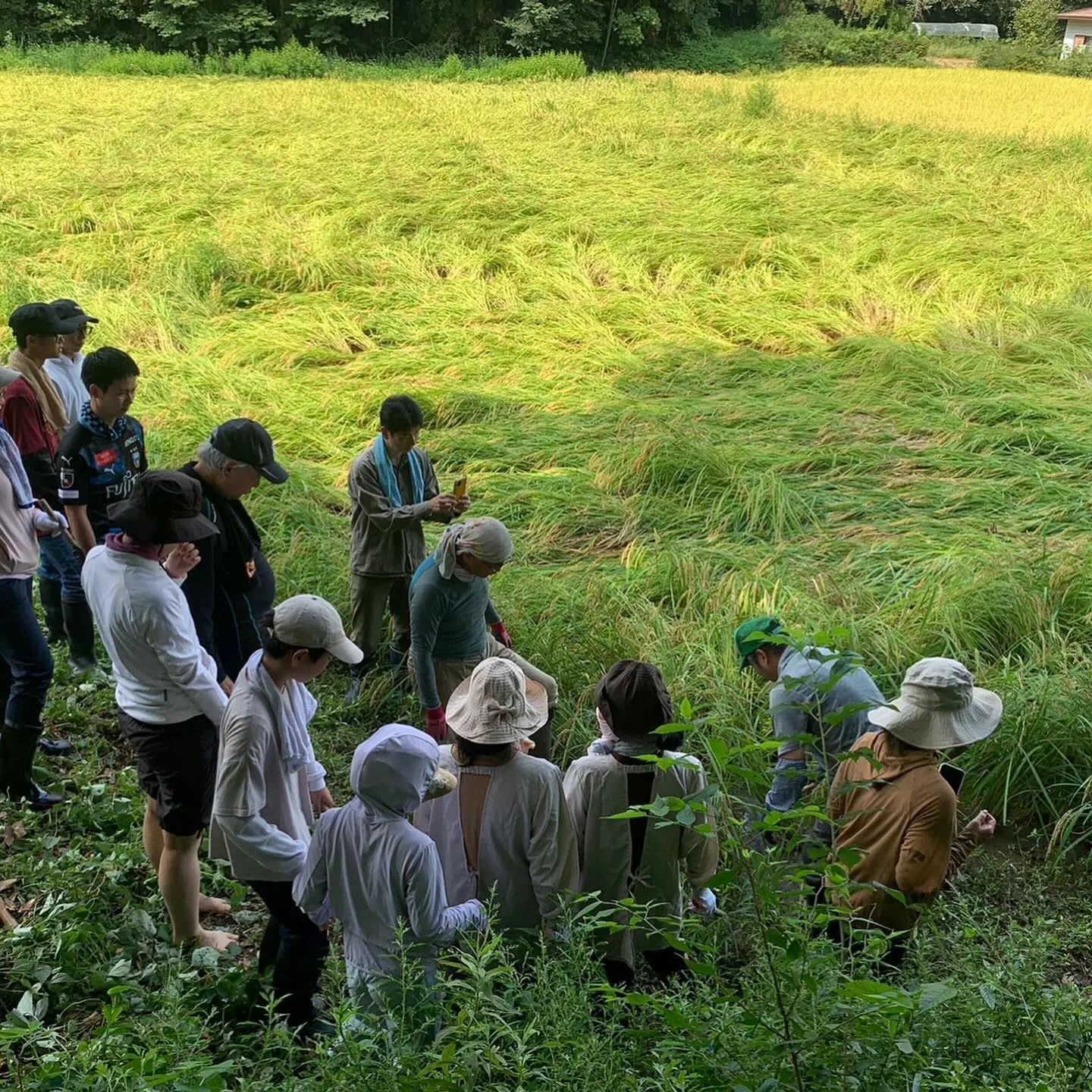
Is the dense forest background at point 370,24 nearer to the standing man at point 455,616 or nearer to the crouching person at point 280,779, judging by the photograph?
the standing man at point 455,616

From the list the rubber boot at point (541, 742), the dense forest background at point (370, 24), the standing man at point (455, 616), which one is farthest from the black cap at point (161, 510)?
the dense forest background at point (370, 24)

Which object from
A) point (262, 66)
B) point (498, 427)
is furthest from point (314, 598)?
point (262, 66)

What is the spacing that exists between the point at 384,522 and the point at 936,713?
1930mm

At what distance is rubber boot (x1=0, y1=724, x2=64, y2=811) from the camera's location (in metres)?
3.02

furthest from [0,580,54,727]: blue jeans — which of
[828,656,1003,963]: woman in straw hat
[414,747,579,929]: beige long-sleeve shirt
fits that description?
[828,656,1003,963]: woman in straw hat

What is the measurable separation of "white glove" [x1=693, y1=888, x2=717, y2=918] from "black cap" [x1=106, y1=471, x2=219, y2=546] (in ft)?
4.65

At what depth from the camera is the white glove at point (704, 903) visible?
2275mm

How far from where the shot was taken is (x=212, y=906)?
2764 mm

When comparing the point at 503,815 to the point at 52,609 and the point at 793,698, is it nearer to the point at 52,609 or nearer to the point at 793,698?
the point at 793,698

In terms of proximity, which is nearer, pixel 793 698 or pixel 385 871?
→ pixel 385 871

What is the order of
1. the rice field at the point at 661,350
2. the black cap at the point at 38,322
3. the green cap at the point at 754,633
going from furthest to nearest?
the rice field at the point at 661,350, the black cap at the point at 38,322, the green cap at the point at 754,633

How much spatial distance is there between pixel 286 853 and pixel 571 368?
15.8 ft

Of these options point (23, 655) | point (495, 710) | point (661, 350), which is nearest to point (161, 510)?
point (495, 710)

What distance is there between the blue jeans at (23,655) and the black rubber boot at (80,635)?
71 centimetres
